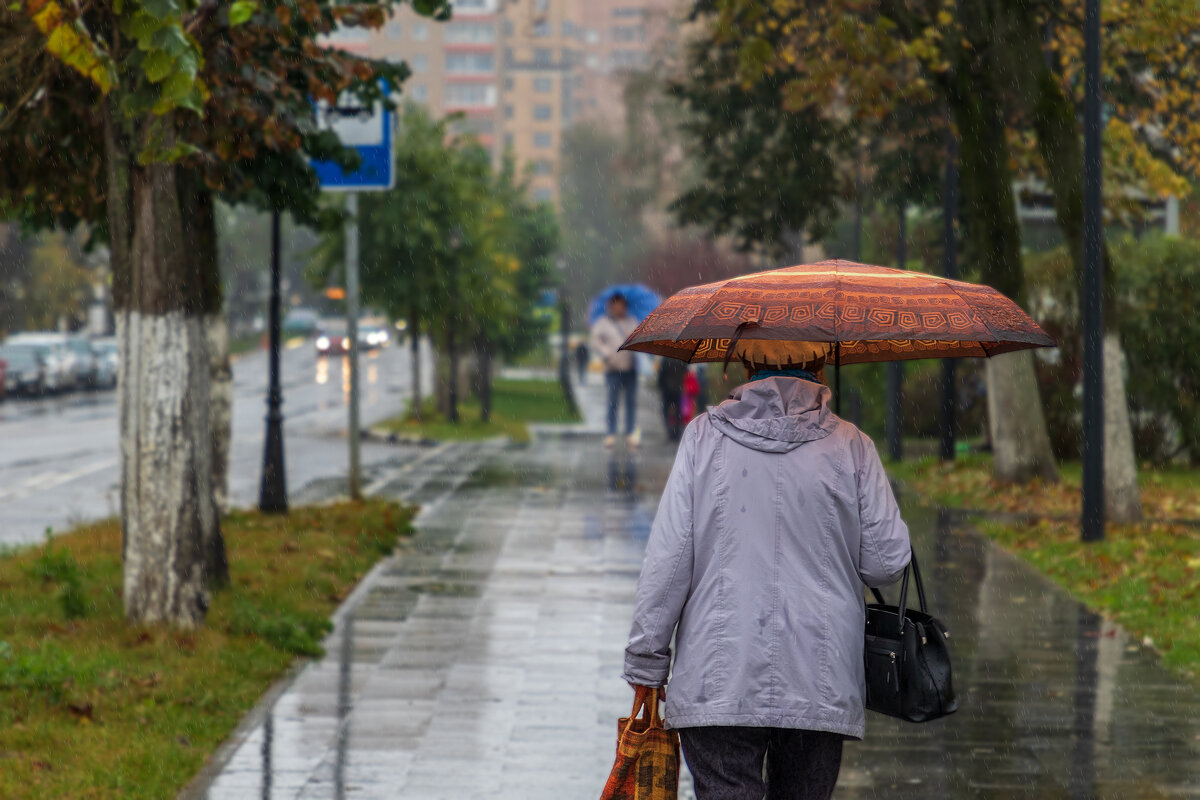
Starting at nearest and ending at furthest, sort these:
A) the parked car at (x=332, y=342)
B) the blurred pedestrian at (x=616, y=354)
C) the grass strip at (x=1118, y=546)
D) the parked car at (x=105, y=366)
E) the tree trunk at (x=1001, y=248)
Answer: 1. the grass strip at (x=1118, y=546)
2. the tree trunk at (x=1001, y=248)
3. the blurred pedestrian at (x=616, y=354)
4. the parked car at (x=105, y=366)
5. the parked car at (x=332, y=342)

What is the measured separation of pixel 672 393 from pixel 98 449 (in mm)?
9089

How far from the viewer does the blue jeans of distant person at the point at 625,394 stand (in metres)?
21.1

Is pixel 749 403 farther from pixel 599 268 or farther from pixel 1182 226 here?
pixel 599 268

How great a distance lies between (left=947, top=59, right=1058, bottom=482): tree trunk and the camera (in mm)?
16547

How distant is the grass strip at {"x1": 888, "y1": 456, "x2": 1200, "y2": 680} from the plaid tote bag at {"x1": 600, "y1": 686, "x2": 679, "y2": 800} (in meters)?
4.70

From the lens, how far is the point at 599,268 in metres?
117

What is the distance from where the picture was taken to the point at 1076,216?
48.0 ft

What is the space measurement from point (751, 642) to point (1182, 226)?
33.7 metres

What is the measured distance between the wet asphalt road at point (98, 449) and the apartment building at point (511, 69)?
102346 mm

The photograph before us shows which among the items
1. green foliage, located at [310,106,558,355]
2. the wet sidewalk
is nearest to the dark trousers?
the wet sidewalk

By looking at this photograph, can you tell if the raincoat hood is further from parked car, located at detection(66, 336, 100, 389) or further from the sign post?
parked car, located at detection(66, 336, 100, 389)

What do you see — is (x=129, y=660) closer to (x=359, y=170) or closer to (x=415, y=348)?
(x=359, y=170)

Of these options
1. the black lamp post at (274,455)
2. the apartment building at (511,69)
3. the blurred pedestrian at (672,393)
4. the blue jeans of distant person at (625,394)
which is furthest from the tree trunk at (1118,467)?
the apartment building at (511,69)

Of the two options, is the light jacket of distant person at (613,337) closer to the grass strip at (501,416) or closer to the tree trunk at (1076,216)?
the tree trunk at (1076,216)
